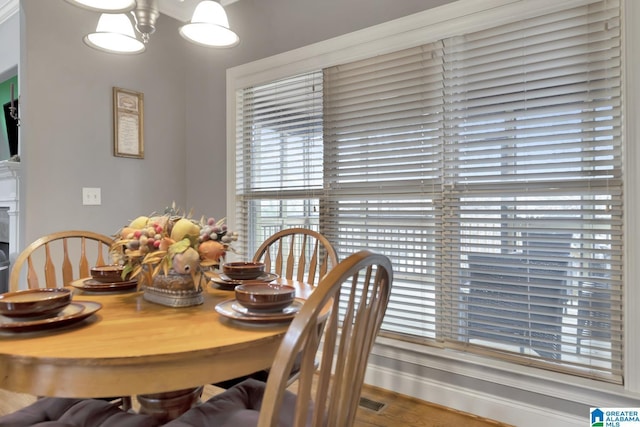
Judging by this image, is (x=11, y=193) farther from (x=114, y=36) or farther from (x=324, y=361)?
(x=324, y=361)

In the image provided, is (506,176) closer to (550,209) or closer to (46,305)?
(550,209)

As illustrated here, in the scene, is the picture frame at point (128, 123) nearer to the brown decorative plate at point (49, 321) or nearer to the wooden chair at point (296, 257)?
the wooden chair at point (296, 257)

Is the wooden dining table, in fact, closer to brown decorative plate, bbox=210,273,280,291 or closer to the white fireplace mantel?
brown decorative plate, bbox=210,273,280,291

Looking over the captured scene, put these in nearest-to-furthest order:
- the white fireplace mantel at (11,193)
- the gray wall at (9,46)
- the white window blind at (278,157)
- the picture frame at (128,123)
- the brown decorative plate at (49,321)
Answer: the brown decorative plate at (49,321) < the white window blind at (278,157) < the picture frame at (128,123) < the white fireplace mantel at (11,193) < the gray wall at (9,46)

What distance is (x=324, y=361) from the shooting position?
2.67 feet

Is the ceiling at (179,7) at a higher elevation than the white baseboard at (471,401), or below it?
higher

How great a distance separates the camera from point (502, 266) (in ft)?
6.15

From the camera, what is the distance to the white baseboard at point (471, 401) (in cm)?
178

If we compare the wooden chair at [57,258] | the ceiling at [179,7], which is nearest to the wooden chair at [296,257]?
the wooden chair at [57,258]

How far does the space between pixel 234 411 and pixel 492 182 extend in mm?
1514

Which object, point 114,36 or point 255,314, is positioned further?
point 114,36

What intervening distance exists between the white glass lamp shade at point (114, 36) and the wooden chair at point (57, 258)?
888 mm

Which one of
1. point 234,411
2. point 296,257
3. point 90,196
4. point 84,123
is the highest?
point 84,123
